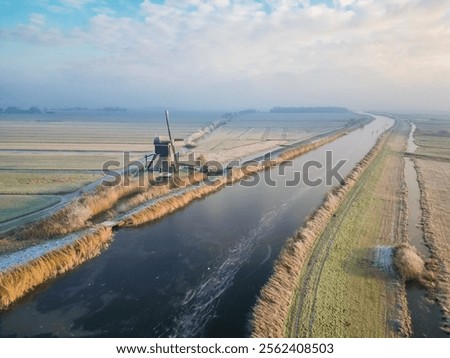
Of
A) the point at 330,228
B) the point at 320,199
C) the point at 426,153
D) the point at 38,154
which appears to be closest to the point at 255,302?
the point at 330,228

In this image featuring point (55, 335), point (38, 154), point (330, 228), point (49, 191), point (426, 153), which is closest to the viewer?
point (55, 335)

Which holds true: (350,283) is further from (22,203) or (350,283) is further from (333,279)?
(22,203)

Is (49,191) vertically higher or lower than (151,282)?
higher

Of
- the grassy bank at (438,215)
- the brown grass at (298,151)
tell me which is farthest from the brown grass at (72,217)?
the brown grass at (298,151)

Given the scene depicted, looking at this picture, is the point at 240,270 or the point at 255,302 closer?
the point at 255,302

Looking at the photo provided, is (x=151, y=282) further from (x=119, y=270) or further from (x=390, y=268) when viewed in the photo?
(x=390, y=268)

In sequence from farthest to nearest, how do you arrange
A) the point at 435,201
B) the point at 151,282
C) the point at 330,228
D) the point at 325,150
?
the point at 325,150 < the point at 435,201 < the point at 330,228 < the point at 151,282

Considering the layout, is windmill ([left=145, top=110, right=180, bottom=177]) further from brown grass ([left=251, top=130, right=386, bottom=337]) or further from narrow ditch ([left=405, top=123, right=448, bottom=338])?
narrow ditch ([left=405, top=123, right=448, bottom=338])
